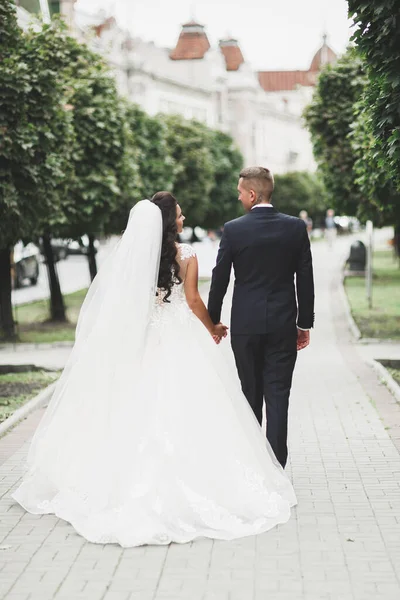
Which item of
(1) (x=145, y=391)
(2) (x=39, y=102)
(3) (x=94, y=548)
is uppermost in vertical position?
(2) (x=39, y=102)

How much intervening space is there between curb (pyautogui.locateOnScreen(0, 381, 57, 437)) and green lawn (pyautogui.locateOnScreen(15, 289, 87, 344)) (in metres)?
7.15

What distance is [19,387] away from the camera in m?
14.0

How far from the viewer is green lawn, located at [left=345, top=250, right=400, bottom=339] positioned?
2052 cm

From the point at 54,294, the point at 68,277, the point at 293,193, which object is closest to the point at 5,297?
the point at 54,294

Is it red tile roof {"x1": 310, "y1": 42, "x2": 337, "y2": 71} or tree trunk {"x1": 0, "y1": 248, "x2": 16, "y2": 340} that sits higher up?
tree trunk {"x1": 0, "y1": 248, "x2": 16, "y2": 340}

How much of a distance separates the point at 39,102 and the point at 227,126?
92.6 metres

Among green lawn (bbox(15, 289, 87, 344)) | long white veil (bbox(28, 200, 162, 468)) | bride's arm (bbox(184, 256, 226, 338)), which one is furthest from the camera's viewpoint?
green lawn (bbox(15, 289, 87, 344))

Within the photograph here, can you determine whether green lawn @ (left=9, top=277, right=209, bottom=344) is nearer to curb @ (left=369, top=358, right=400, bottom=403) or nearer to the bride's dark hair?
curb @ (left=369, top=358, right=400, bottom=403)

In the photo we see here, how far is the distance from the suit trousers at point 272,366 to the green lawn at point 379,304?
11.8 metres

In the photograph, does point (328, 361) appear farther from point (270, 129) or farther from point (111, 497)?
point (270, 129)

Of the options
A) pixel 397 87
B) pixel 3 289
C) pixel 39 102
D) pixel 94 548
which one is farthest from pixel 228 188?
pixel 94 548

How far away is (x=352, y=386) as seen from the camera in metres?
13.6

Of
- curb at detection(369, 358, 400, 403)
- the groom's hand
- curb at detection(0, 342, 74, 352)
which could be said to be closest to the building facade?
curb at detection(0, 342, 74, 352)

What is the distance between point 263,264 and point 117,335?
1.08 m
